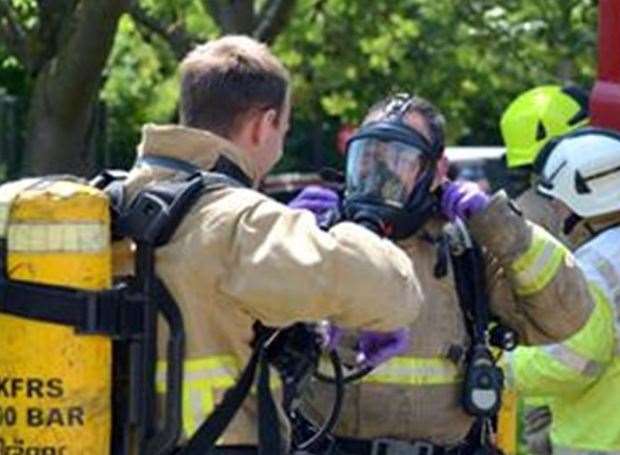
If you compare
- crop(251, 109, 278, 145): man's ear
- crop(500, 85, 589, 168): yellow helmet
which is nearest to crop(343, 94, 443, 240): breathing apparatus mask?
crop(251, 109, 278, 145): man's ear

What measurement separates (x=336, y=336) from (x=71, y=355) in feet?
3.15

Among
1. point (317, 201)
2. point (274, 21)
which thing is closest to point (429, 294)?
point (317, 201)

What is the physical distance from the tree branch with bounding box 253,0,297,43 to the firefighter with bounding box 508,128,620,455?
6.38m

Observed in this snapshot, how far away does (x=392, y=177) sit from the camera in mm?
4484

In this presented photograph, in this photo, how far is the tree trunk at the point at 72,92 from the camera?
9.23 metres

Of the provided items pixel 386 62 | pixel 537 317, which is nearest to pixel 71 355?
pixel 537 317

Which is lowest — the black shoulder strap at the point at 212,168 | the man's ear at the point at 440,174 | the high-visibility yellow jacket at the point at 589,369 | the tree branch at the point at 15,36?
the tree branch at the point at 15,36

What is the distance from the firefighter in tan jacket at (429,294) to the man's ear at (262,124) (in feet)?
2.05

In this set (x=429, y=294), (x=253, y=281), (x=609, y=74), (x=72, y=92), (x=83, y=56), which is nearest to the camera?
(x=253, y=281)

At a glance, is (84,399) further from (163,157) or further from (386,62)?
(386,62)

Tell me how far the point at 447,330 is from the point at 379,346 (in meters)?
0.28

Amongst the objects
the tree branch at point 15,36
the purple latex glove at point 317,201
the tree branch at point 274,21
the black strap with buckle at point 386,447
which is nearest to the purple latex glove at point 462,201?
the purple latex glove at point 317,201

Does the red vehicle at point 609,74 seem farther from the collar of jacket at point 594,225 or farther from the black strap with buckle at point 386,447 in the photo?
the black strap with buckle at point 386,447

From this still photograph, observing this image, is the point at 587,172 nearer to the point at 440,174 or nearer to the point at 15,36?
the point at 440,174
